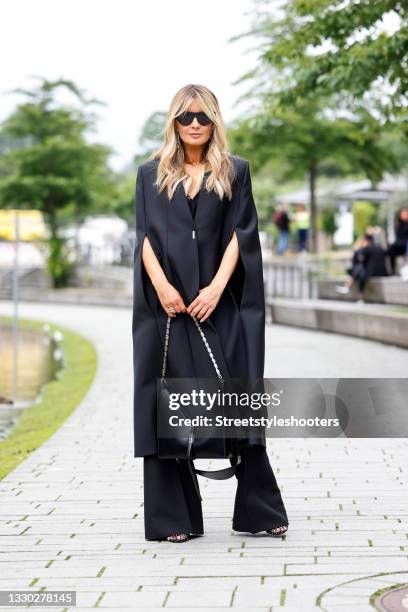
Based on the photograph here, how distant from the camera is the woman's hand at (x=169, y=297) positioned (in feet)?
17.4

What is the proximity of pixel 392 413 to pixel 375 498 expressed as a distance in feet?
1.99

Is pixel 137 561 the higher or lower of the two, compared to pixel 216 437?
lower

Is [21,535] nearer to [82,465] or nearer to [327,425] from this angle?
[327,425]

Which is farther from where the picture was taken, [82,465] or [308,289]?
[308,289]

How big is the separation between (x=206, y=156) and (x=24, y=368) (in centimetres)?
1394

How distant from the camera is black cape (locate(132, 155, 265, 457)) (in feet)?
17.5

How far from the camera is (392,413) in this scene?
6.19 meters

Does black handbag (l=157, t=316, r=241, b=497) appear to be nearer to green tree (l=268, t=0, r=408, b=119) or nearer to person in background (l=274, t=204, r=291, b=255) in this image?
green tree (l=268, t=0, r=408, b=119)

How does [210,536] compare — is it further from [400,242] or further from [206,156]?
[400,242]

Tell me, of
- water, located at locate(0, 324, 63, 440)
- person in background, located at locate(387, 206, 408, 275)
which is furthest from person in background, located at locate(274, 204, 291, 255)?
water, located at locate(0, 324, 63, 440)

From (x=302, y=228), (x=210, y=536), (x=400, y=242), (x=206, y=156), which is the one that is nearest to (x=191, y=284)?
(x=206, y=156)

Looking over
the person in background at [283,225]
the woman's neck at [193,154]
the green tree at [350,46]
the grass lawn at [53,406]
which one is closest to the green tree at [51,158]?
the person in background at [283,225]

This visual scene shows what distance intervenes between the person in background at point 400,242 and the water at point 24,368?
289 inches

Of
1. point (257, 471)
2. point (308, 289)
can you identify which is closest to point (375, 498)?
point (257, 471)
